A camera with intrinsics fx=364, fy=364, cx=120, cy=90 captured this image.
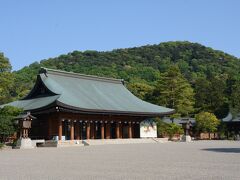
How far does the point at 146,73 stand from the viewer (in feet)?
341

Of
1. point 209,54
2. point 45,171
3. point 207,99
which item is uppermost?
point 209,54

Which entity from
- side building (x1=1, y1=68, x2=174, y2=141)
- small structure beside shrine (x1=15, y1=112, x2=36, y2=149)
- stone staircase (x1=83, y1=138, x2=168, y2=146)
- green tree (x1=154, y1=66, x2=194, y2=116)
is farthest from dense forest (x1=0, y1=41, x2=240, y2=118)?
small structure beside shrine (x1=15, y1=112, x2=36, y2=149)

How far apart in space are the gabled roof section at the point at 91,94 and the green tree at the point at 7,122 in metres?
3.98

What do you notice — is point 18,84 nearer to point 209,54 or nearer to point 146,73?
point 146,73

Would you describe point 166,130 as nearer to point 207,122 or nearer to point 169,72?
point 207,122

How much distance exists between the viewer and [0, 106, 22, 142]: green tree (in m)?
29.0

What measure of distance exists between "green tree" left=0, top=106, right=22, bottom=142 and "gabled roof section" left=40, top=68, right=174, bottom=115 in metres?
3.98

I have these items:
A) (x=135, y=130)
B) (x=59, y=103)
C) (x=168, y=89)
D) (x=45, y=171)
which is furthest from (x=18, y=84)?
(x=45, y=171)

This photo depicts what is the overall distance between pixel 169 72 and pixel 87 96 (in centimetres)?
1993

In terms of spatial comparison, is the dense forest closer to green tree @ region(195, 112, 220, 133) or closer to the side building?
green tree @ region(195, 112, 220, 133)

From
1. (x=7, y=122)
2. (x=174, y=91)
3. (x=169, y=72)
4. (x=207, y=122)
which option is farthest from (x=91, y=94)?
(x=169, y=72)

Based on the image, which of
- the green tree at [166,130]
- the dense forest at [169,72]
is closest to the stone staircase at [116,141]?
the green tree at [166,130]

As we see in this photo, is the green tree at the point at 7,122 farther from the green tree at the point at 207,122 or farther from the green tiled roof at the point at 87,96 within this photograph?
the green tree at the point at 207,122

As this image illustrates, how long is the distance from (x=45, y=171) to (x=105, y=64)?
103888 mm
